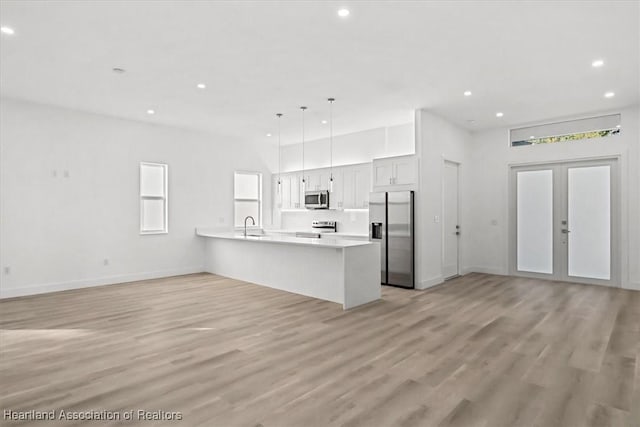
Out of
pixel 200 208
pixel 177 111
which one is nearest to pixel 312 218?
pixel 200 208

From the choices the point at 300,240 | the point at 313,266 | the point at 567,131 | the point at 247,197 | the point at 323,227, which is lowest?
the point at 313,266

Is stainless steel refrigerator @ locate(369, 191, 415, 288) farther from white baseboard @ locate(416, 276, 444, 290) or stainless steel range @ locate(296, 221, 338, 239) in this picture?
stainless steel range @ locate(296, 221, 338, 239)

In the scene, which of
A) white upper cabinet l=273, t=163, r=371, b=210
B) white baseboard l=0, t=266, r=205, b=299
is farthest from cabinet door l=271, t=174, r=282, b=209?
white baseboard l=0, t=266, r=205, b=299

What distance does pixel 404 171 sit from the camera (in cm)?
661

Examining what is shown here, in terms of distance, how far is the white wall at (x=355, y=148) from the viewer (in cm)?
768

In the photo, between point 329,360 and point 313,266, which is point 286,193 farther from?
point 329,360

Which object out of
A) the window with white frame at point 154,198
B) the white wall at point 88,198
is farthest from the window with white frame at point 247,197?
the window with white frame at point 154,198

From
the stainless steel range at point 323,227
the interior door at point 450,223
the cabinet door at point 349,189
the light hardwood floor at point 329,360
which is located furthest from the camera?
the stainless steel range at point 323,227

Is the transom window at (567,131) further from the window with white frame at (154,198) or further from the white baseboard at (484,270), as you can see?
the window with white frame at (154,198)

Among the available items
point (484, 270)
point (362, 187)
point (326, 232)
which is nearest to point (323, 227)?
point (326, 232)

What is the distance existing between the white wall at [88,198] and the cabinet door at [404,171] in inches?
167

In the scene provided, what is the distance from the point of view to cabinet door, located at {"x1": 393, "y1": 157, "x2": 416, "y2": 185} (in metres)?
6.48

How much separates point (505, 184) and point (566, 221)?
1.31 m

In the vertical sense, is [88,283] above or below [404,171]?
below
